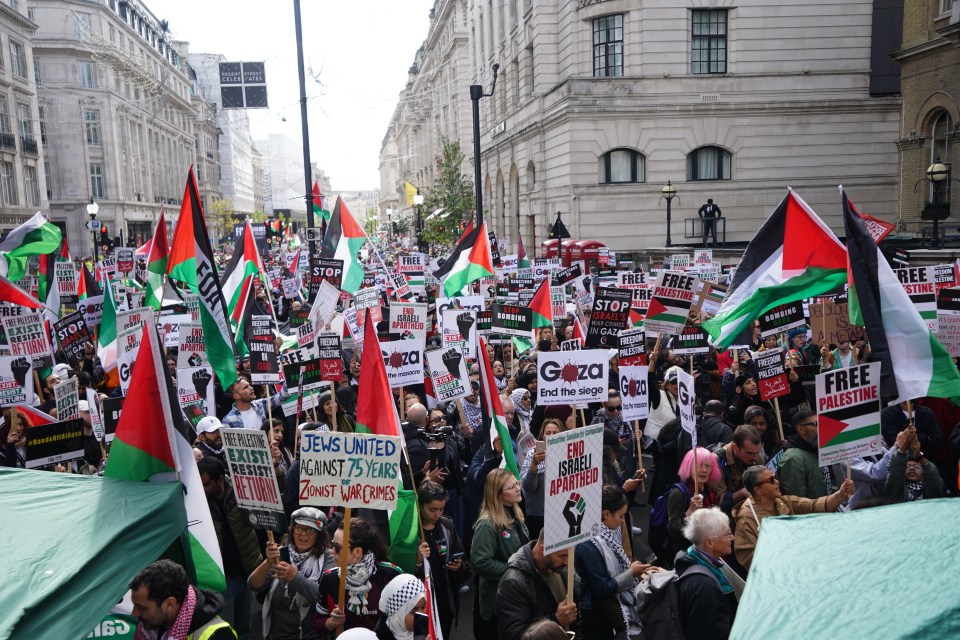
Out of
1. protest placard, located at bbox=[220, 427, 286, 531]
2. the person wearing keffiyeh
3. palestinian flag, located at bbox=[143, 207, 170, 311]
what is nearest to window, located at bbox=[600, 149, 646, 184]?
palestinian flag, located at bbox=[143, 207, 170, 311]

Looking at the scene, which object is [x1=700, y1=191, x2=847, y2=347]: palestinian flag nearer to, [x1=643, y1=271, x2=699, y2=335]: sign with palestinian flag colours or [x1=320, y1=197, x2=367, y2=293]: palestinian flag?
[x1=643, y1=271, x2=699, y2=335]: sign with palestinian flag colours

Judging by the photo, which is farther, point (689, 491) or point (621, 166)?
point (621, 166)

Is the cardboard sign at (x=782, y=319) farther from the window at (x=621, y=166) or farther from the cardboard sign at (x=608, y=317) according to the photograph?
the window at (x=621, y=166)

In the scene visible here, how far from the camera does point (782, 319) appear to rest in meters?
10.4

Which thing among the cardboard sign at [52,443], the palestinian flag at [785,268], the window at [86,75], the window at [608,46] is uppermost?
the window at [86,75]

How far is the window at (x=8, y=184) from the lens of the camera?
51.5m

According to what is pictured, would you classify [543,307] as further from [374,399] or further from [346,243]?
[374,399]

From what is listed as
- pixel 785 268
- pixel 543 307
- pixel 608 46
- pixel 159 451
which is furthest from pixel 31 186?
pixel 159 451

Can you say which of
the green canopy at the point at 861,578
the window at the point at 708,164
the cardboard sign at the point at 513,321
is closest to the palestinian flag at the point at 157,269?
the cardboard sign at the point at 513,321

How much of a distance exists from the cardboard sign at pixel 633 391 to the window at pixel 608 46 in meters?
29.9

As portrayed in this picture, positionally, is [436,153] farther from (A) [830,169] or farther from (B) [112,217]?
(A) [830,169]

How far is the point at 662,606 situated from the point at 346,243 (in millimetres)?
13045

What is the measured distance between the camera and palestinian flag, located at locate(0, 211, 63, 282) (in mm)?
15281

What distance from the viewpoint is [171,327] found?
15.8 m
